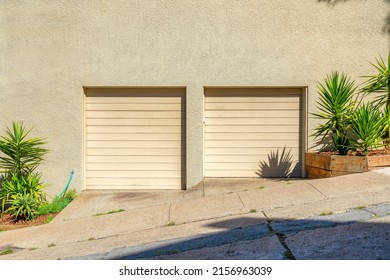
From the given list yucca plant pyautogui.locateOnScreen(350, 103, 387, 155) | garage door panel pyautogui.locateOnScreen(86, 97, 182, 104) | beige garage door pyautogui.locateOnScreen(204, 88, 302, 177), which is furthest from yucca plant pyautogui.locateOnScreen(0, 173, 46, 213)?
yucca plant pyautogui.locateOnScreen(350, 103, 387, 155)

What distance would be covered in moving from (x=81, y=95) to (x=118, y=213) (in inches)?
129

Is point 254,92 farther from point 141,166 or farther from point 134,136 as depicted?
point 141,166

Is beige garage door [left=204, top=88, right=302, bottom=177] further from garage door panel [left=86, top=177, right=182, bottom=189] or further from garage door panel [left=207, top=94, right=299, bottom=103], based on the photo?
garage door panel [left=86, top=177, right=182, bottom=189]

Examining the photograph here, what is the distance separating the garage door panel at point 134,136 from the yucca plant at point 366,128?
3860 millimetres

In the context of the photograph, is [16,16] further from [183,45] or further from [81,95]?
[183,45]

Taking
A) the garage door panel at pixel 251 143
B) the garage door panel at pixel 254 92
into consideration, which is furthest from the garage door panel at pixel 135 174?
the garage door panel at pixel 254 92

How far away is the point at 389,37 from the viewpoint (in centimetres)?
1040

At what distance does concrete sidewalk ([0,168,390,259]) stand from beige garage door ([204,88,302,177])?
1025mm

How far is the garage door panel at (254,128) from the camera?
34.8ft

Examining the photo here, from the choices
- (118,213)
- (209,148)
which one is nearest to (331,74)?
(209,148)

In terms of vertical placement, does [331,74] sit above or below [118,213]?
above

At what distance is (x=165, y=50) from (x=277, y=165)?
3.75 meters

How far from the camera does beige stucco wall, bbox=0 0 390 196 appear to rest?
10.3 m

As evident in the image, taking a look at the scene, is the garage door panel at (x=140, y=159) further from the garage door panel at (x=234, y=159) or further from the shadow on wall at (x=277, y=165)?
the shadow on wall at (x=277, y=165)
